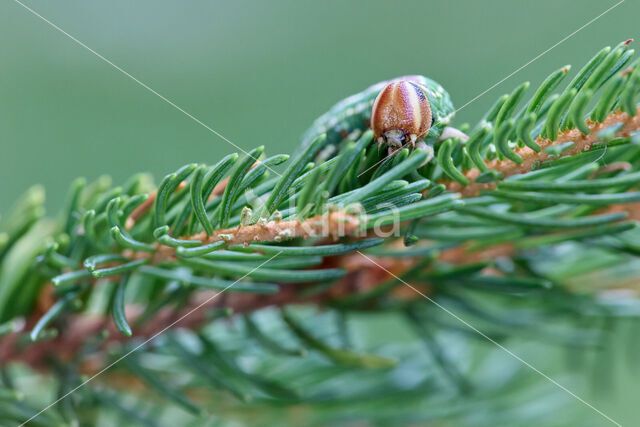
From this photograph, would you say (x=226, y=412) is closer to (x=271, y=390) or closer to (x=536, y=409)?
(x=271, y=390)

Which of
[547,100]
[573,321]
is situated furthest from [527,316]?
[547,100]

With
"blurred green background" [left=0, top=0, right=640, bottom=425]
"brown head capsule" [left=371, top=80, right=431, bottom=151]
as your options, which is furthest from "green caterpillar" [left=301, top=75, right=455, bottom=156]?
"blurred green background" [left=0, top=0, right=640, bottom=425]

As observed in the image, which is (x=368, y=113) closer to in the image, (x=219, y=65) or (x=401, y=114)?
(x=401, y=114)

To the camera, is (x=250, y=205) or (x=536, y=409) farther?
(x=536, y=409)

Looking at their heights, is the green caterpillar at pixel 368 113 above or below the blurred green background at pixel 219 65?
below

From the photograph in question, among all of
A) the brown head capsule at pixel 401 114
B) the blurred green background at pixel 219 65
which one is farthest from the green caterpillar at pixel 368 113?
the blurred green background at pixel 219 65

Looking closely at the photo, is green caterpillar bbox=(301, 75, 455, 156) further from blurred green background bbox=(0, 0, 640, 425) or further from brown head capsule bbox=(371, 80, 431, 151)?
blurred green background bbox=(0, 0, 640, 425)

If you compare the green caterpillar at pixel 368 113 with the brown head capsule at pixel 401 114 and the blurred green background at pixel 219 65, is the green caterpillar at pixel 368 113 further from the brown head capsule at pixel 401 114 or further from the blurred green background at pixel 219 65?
the blurred green background at pixel 219 65
